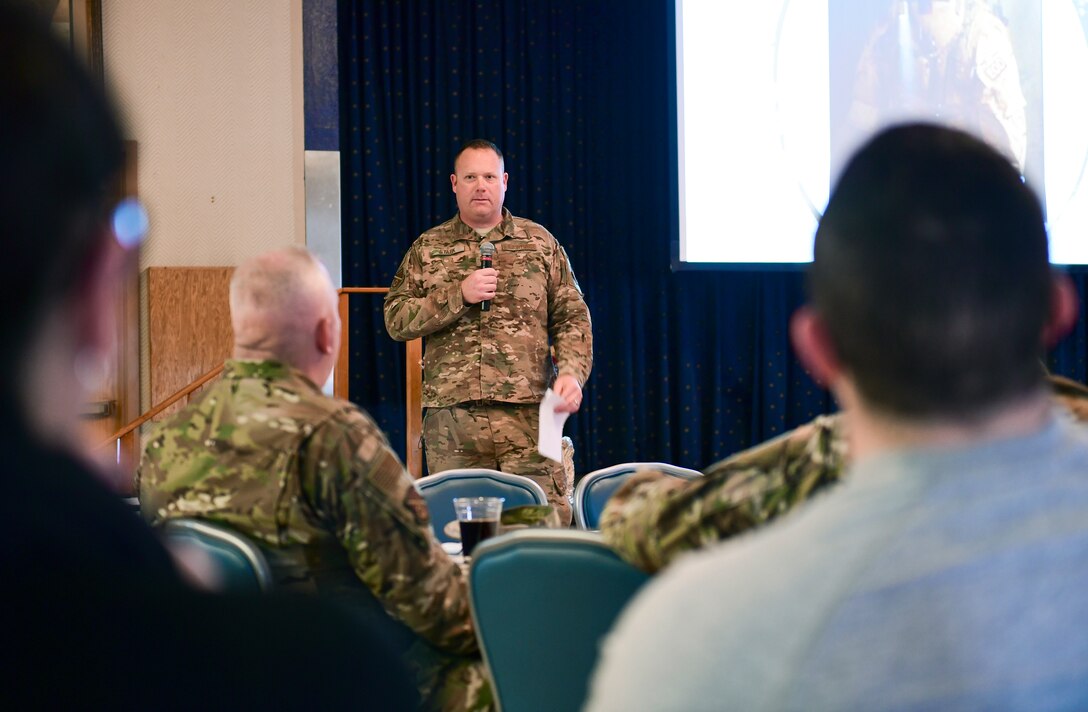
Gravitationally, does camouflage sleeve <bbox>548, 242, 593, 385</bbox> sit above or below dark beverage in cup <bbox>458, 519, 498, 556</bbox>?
above

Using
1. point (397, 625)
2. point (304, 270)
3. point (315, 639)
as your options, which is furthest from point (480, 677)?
point (315, 639)

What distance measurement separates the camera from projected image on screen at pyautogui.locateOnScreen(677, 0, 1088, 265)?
16.9 feet

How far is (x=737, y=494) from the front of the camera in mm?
1214

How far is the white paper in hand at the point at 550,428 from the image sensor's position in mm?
3162

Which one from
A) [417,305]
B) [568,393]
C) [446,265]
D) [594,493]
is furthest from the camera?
[446,265]

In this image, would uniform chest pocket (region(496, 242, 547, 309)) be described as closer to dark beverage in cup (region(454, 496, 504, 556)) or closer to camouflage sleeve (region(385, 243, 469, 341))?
camouflage sleeve (region(385, 243, 469, 341))

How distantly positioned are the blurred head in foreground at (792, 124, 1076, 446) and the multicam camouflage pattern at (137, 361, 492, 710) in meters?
0.94

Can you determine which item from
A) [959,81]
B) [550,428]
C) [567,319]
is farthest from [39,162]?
[959,81]

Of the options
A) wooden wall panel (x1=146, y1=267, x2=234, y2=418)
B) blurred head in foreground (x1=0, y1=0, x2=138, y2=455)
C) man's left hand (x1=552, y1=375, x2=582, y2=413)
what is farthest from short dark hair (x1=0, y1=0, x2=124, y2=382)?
wooden wall panel (x1=146, y1=267, x2=234, y2=418)

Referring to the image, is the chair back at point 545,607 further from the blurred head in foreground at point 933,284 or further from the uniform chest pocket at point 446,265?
the uniform chest pocket at point 446,265

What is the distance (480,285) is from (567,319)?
0.41m

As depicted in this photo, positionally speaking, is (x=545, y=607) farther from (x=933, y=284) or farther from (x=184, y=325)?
(x=184, y=325)

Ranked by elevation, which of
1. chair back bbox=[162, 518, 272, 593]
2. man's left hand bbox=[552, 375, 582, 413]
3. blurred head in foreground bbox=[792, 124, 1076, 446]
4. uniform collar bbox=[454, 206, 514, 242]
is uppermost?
uniform collar bbox=[454, 206, 514, 242]

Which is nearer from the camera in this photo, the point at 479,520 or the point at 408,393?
the point at 479,520
